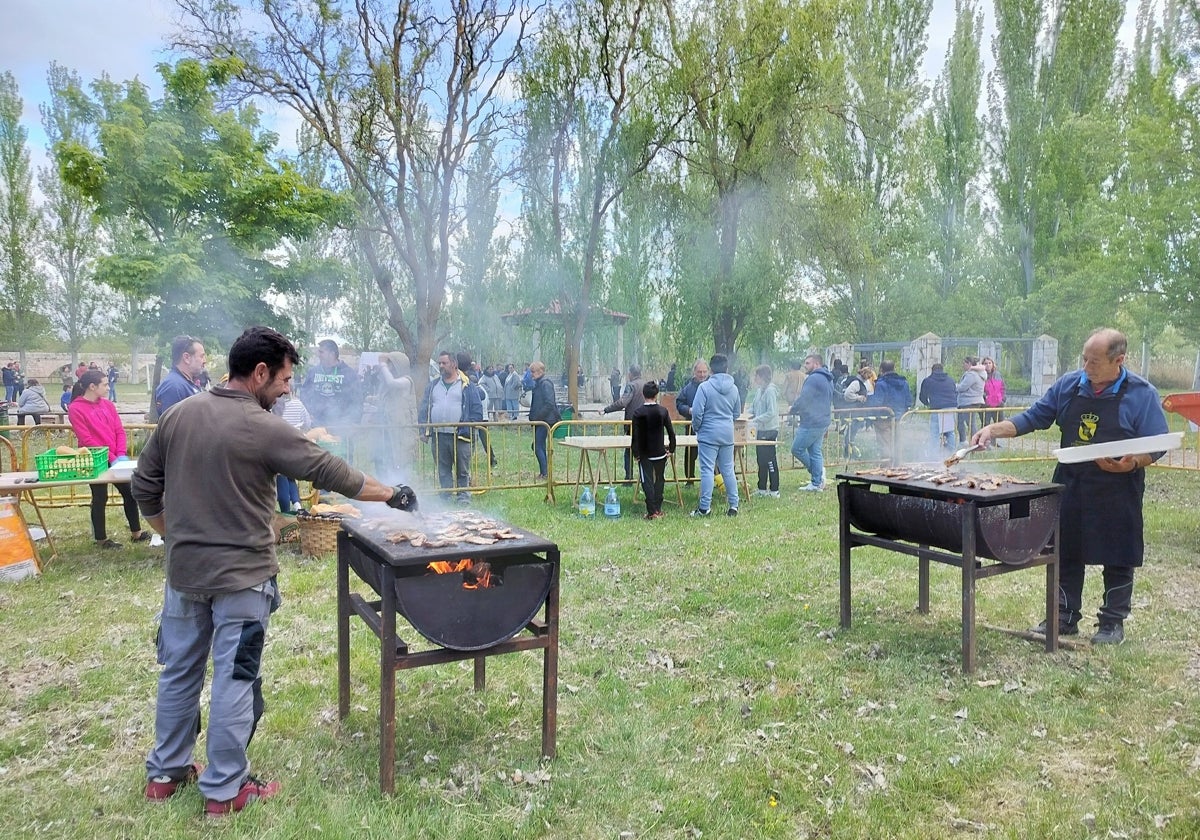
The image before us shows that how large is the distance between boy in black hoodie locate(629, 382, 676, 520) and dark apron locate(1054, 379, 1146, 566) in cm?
498

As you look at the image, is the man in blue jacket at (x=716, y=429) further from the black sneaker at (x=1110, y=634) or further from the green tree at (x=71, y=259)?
the green tree at (x=71, y=259)

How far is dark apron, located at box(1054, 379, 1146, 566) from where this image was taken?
15.9 feet

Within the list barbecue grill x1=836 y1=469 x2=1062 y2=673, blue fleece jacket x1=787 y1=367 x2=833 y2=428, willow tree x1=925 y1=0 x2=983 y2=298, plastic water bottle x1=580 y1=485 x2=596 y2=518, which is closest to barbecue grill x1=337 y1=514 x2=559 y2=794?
→ barbecue grill x1=836 y1=469 x2=1062 y2=673

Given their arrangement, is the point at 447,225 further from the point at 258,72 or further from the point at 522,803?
the point at 522,803

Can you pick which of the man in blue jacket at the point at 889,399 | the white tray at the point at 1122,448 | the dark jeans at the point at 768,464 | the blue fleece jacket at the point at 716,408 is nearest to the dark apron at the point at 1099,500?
the white tray at the point at 1122,448

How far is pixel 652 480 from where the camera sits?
31.5ft

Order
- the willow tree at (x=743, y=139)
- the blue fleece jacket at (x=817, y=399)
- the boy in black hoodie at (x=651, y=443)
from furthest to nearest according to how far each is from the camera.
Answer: the willow tree at (x=743, y=139)
the blue fleece jacket at (x=817, y=399)
the boy in black hoodie at (x=651, y=443)

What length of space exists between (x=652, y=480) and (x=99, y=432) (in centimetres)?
616

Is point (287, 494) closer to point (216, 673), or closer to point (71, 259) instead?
point (216, 673)

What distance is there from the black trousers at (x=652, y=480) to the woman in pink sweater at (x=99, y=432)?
571 centimetres

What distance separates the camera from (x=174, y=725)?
10.5 ft

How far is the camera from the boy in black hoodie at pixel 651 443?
943cm

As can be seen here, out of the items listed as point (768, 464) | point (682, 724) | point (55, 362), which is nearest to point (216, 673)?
point (682, 724)

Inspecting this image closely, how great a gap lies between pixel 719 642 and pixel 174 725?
10.9ft
